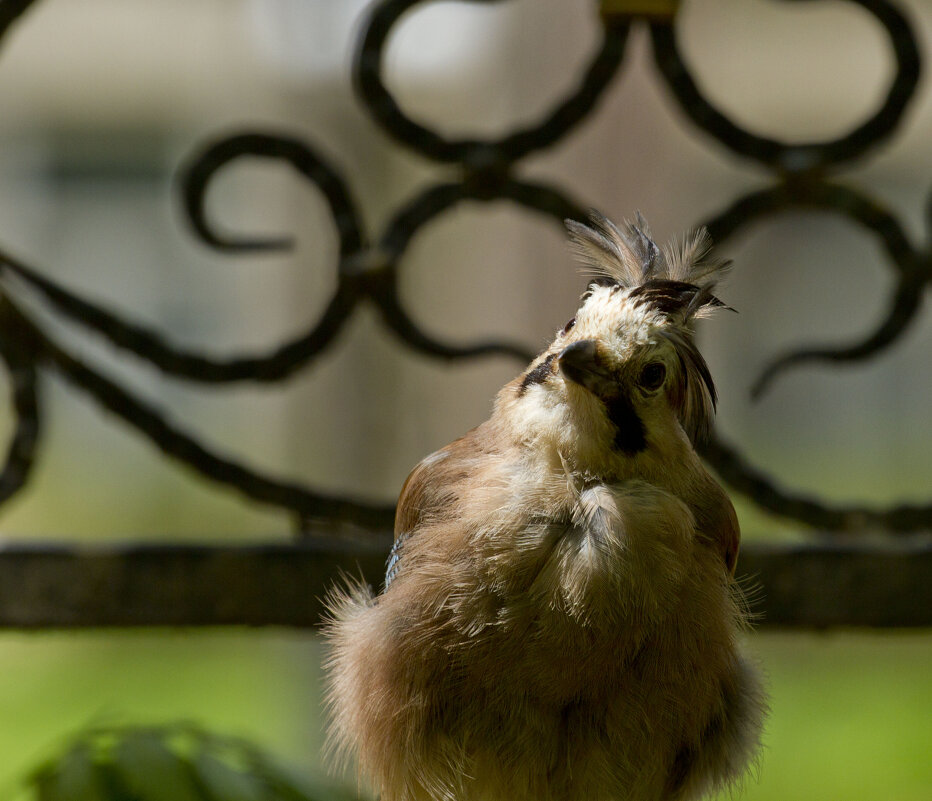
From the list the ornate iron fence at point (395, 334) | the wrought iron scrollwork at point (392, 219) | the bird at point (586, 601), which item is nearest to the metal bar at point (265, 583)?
the ornate iron fence at point (395, 334)

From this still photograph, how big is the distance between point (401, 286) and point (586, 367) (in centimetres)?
65

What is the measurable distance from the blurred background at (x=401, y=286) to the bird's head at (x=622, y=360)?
0.35 m

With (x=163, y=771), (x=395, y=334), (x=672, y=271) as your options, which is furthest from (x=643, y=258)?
(x=163, y=771)

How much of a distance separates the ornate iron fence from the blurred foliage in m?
0.27

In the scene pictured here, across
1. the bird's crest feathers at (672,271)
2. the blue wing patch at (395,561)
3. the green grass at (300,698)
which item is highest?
the bird's crest feathers at (672,271)

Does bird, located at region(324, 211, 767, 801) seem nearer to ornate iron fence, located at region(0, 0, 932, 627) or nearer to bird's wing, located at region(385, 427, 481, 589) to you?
bird's wing, located at region(385, 427, 481, 589)

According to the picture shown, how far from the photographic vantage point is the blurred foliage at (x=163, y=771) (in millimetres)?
1119

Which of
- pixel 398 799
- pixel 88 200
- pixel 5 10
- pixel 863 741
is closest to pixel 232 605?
pixel 398 799

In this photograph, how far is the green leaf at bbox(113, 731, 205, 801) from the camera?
112cm

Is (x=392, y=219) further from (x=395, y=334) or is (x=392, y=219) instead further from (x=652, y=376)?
(x=652, y=376)

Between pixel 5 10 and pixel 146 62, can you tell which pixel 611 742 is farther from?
pixel 146 62

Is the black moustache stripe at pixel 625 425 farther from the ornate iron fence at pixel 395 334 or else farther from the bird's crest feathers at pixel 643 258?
the ornate iron fence at pixel 395 334

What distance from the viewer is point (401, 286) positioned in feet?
5.64

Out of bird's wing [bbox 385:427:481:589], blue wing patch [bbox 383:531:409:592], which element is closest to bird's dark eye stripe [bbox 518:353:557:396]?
bird's wing [bbox 385:427:481:589]
